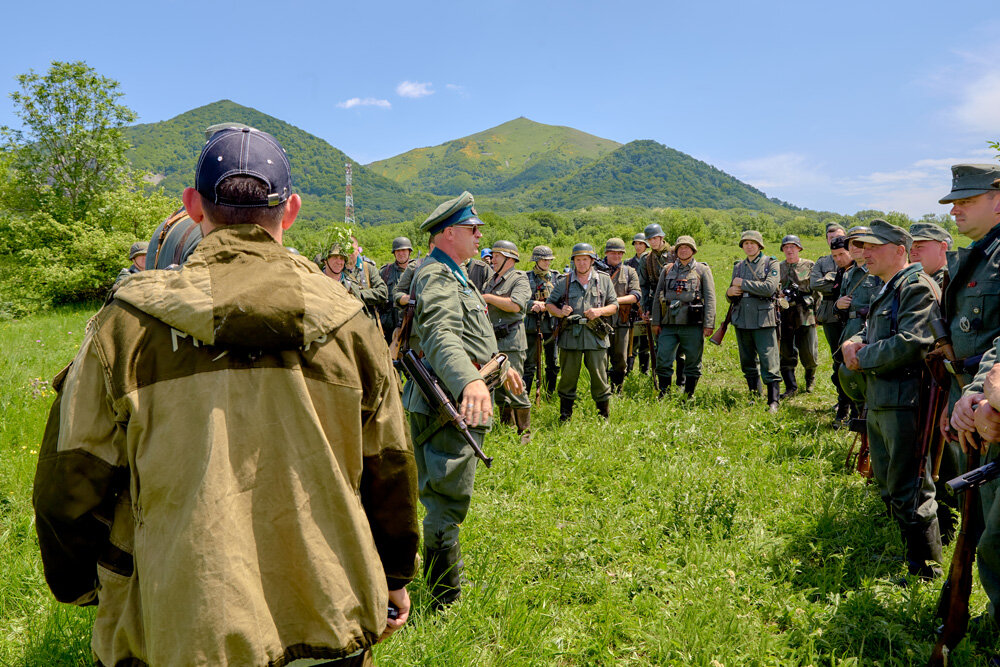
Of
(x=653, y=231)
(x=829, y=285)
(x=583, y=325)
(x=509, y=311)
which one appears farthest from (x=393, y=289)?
(x=829, y=285)

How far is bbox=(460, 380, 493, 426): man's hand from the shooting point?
254 centimetres

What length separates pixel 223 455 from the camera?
51.1 inches

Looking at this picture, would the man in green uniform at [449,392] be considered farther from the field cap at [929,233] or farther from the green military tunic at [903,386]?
the field cap at [929,233]

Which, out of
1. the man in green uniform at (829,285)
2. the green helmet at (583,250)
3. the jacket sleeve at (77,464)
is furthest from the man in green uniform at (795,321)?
the jacket sleeve at (77,464)

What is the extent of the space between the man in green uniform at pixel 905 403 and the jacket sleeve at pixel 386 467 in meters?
3.56

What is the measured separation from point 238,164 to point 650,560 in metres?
3.85

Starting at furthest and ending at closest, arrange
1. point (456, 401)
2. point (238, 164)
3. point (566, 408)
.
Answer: point (566, 408), point (456, 401), point (238, 164)

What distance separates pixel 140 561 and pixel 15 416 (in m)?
6.37

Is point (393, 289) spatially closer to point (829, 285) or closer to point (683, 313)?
point (683, 313)

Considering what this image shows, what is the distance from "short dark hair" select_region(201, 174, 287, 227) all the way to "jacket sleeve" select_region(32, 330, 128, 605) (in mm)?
406

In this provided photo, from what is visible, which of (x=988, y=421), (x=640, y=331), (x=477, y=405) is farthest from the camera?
(x=640, y=331)

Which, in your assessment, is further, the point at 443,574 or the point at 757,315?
the point at 757,315

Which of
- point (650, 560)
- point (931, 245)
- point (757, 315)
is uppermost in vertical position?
point (931, 245)

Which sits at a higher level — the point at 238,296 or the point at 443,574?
the point at 238,296
